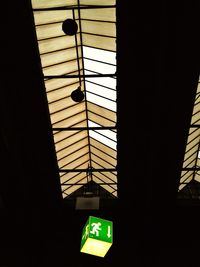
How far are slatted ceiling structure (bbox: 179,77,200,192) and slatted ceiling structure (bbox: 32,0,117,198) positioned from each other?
233 cm

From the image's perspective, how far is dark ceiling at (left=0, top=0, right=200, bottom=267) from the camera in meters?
6.08

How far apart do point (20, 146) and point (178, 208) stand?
5.33m

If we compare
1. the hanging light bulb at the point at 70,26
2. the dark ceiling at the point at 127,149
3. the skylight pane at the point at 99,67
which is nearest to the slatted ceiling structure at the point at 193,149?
the dark ceiling at the point at 127,149

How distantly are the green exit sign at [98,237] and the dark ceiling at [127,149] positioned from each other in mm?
2080

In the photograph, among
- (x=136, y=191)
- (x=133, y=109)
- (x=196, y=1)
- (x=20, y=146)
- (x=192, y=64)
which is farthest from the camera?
(x=136, y=191)

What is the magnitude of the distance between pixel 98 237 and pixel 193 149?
Answer: 15.5 feet

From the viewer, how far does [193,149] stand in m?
9.09

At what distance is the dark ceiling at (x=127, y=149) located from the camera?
6.08 m

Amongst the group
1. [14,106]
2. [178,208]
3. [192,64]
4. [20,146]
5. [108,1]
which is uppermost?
[108,1]

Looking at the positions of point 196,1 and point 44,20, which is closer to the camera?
point 196,1

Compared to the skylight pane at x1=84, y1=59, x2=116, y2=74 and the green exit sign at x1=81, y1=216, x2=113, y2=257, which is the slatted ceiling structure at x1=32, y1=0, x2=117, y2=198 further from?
the green exit sign at x1=81, y1=216, x2=113, y2=257

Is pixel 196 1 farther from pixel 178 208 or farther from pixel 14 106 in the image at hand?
pixel 178 208

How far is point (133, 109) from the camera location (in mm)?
7004

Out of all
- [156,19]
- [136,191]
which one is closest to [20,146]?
[136,191]
